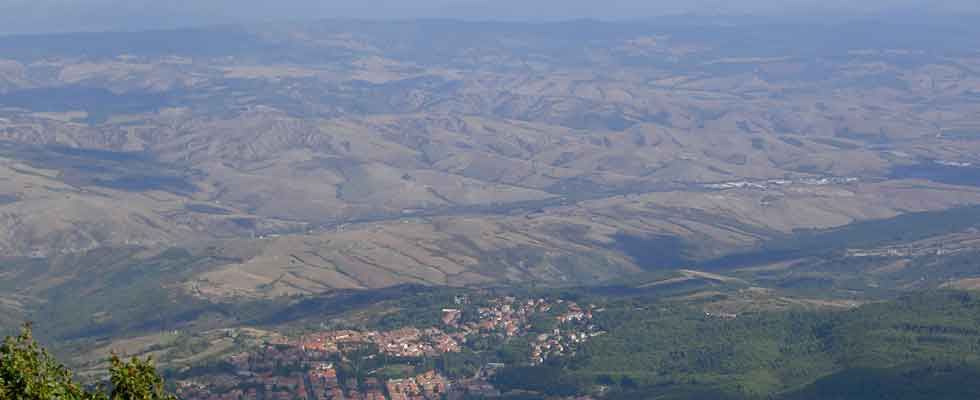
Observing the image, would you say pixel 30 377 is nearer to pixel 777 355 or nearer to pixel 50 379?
pixel 50 379

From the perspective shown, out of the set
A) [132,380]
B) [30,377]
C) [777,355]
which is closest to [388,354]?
[777,355]

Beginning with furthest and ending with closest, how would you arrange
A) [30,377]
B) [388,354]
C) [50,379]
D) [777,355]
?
[388,354] < [777,355] < [50,379] < [30,377]

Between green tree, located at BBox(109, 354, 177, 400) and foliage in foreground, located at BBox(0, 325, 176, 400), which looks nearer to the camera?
foliage in foreground, located at BBox(0, 325, 176, 400)

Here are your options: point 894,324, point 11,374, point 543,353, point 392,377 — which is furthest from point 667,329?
point 11,374

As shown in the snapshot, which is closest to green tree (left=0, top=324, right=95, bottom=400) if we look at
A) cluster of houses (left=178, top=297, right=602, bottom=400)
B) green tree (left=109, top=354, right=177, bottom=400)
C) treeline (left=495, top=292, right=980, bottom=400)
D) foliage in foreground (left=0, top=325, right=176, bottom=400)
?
foliage in foreground (left=0, top=325, right=176, bottom=400)

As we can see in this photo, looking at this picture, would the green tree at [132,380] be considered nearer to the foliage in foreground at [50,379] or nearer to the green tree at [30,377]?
the foliage in foreground at [50,379]

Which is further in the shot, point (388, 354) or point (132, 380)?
Answer: point (388, 354)

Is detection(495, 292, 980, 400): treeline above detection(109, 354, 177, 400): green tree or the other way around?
the other way around

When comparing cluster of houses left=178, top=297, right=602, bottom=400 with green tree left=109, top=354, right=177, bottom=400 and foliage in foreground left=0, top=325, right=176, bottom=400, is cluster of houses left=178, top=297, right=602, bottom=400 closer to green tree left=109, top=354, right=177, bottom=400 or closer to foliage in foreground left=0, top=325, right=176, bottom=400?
foliage in foreground left=0, top=325, right=176, bottom=400
